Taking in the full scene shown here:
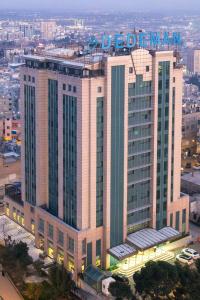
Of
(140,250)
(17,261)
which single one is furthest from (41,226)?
(140,250)

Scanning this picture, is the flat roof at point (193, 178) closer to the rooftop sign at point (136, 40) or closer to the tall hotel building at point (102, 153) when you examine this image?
the tall hotel building at point (102, 153)

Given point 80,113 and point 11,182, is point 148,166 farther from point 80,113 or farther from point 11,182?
point 11,182

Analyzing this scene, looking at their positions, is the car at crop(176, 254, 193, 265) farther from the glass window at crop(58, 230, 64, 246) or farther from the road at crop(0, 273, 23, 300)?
the road at crop(0, 273, 23, 300)

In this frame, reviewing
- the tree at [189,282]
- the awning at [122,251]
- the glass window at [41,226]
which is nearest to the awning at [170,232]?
the awning at [122,251]

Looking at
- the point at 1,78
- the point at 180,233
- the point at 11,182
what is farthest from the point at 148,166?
the point at 1,78

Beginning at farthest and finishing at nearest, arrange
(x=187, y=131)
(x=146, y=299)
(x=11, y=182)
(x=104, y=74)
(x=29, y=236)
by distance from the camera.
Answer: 1. (x=187, y=131)
2. (x=11, y=182)
3. (x=29, y=236)
4. (x=104, y=74)
5. (x=146, y=299)

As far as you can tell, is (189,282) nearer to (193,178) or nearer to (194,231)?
(194,231)
